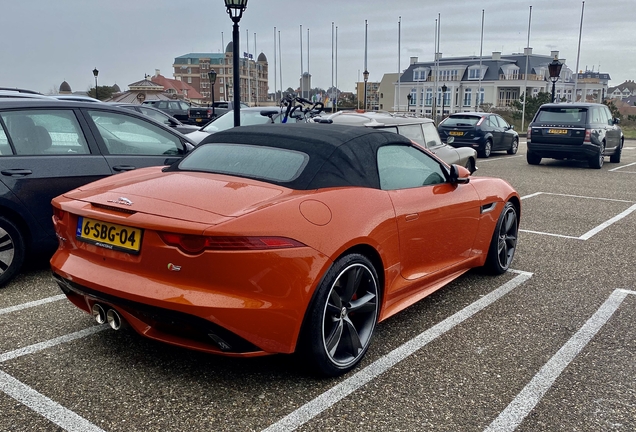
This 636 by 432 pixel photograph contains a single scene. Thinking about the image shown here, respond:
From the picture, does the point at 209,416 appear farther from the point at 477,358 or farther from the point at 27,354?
the point at 477,358

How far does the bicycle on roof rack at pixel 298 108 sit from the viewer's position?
11.3 m

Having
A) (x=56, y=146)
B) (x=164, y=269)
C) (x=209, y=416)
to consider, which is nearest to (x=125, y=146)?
(x=56, y=146)

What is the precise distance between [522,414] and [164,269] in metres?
1.95

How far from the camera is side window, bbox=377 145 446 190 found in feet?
13.0

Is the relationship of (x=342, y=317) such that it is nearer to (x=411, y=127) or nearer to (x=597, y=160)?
(x=411, y=127)

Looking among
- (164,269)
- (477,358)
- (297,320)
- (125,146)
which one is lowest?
(477,358)

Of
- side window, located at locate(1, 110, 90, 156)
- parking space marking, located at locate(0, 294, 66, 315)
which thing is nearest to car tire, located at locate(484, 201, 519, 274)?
parking space marking, located at locate(0, 294, 66, 315)

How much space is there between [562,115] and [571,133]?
0.55 m

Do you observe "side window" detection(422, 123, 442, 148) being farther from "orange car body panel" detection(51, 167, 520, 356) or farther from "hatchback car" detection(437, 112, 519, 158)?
"hatchback car" detection(437, 112, 519, 158)

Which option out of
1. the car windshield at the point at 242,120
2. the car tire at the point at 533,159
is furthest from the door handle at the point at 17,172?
the car tire at the point at 533,159

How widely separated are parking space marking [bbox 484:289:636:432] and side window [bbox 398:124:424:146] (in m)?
4.52

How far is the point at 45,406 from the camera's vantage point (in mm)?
2941

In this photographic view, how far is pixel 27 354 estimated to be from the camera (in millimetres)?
3553

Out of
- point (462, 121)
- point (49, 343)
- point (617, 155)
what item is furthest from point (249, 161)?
point (617, 155)
